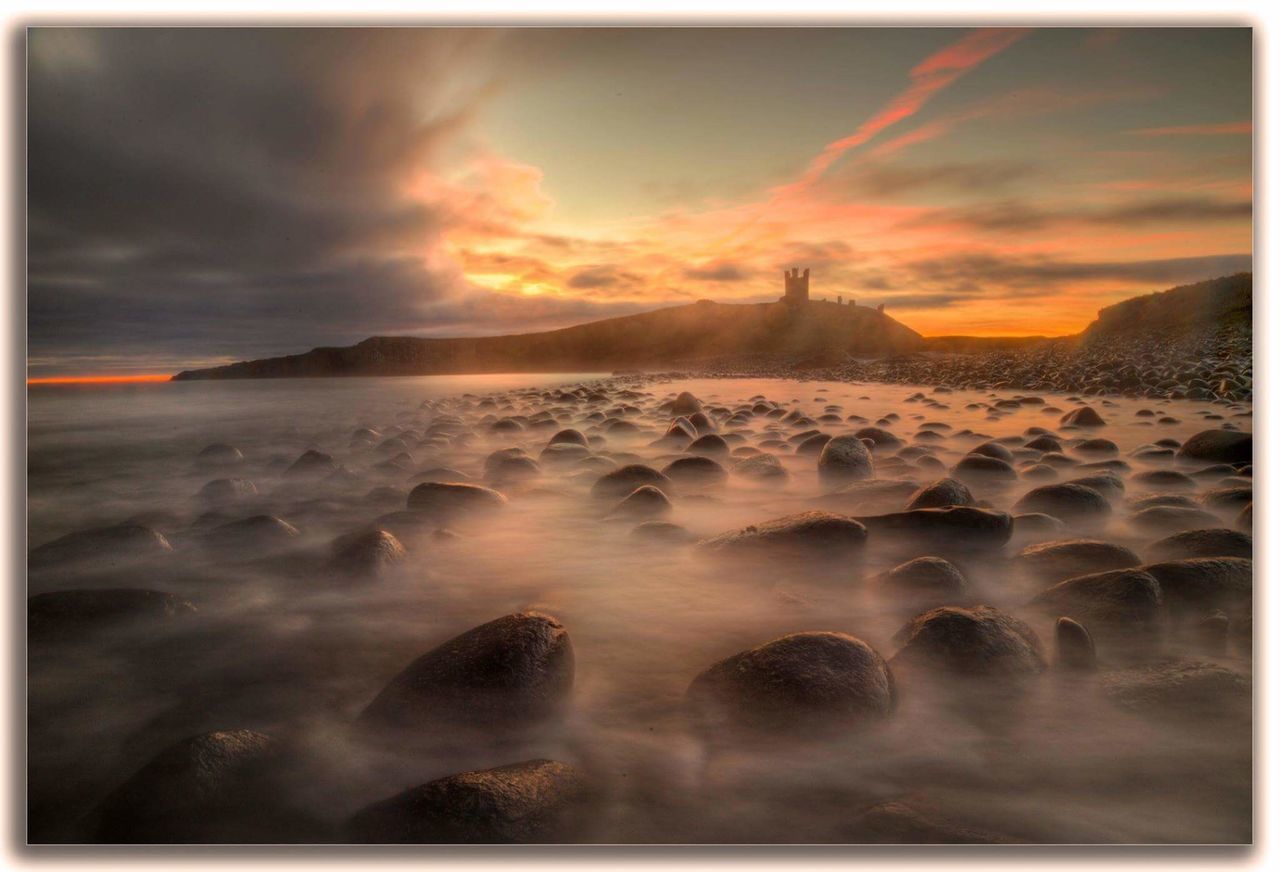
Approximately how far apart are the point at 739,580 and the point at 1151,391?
2.64 m

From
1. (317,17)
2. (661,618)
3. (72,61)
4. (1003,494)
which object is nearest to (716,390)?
(1003,494)

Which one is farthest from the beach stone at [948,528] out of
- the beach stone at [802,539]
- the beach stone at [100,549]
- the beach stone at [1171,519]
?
the beach stone at [100,549]

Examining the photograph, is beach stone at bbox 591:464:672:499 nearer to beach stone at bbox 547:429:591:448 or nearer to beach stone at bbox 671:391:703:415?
beach stone at bbox 547:429:591:448

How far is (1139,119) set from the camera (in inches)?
121

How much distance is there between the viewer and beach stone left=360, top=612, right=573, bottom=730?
2049 mm

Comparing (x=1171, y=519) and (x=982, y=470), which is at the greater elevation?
(x=982, y=470)

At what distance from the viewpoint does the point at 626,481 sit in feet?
11.7

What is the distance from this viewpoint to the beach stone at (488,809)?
1841mm

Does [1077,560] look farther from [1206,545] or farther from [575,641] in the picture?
[575,641]

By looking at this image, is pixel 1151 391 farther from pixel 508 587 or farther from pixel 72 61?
pixel 72 61

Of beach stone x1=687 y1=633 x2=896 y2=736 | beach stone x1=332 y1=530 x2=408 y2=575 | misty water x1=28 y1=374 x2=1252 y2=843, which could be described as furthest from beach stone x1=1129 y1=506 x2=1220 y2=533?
beach stone x1=332 y1=530 x2=408 y2=575

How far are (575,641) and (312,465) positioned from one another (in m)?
2.05

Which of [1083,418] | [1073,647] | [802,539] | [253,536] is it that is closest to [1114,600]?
[1073,647]

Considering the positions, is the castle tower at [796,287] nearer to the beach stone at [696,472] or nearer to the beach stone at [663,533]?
the beach stone at [696,472]
